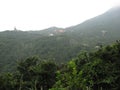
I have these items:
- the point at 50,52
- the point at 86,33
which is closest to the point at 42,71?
the point at 50,52

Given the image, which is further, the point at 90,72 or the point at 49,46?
the point at 49,46

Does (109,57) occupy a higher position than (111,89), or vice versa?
(109,57)

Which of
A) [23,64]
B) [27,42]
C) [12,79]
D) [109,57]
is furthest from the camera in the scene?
[27,42]

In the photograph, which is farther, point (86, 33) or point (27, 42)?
point (86, 33)

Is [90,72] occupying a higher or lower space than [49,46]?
higher

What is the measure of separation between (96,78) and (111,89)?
6.19 ft

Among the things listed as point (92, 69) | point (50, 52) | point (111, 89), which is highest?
point (92, 69)

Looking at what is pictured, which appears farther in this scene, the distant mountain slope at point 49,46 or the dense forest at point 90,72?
the distant mountain slope at point 49,46

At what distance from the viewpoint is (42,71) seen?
35.9m

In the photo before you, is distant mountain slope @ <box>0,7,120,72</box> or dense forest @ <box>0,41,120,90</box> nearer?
dense forest @ <box>0,41,120,90</box>

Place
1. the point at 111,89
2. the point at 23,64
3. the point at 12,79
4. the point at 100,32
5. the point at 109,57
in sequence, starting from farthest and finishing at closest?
1. the point at 100,32
2. the point at 23,64
3. the point at 12,79
4. the point at 109,57
5. the point at 111,89

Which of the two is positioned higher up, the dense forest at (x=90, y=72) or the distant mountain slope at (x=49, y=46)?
the dense forest at (x=90, y=72)

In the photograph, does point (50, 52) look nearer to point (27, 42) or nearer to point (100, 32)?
point (27, 42)

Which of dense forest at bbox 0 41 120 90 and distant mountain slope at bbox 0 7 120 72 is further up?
dense forest at bbox 0 41 120 90
